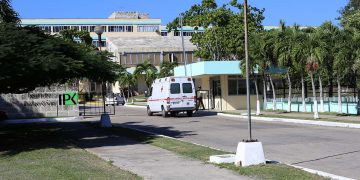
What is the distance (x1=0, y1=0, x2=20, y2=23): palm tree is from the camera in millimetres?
19453

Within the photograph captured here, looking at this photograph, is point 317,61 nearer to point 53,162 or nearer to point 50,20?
point 53,162

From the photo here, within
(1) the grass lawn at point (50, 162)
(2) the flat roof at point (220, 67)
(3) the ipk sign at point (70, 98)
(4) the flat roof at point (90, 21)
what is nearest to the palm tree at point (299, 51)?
(2) the flat roof at point (220, 67)

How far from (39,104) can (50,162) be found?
2335cm

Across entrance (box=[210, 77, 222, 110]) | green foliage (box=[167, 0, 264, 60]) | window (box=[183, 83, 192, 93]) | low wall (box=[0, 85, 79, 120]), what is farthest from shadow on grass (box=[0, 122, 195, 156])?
green foliage (box=[167, 0, 264, 60])

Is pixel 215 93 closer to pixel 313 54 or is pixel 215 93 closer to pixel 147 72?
pixel 313 54

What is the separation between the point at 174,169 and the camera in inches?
435

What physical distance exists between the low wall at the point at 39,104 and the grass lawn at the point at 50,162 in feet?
51.6

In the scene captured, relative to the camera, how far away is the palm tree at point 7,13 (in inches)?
766

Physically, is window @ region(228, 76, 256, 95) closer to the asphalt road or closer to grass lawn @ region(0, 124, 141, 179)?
the asphalt road

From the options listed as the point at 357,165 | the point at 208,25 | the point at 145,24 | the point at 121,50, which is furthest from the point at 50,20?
the point at 357,165

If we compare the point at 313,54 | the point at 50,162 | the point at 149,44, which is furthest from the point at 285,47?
the point at 149,44

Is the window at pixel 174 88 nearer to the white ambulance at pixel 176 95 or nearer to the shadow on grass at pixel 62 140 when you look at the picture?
the white ambulance at pixel 176 95

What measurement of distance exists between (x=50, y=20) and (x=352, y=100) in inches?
3723

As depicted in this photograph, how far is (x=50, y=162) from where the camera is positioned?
12.3m
